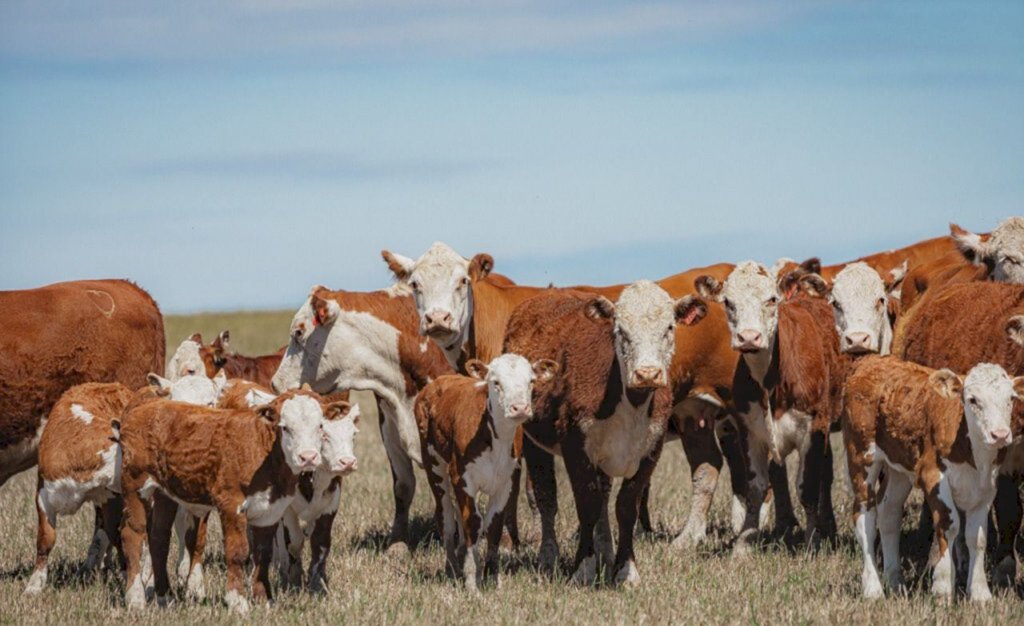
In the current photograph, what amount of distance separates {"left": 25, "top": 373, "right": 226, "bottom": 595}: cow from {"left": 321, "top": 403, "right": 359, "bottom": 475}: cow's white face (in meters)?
1.49

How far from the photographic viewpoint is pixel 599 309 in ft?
32.7

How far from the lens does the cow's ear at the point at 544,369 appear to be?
9.39 meters

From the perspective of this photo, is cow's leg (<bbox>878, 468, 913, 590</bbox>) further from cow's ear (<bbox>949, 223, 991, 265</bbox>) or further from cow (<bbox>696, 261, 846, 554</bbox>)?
cow's ear (<bbox>949, 223, 991, 265</bbox>)

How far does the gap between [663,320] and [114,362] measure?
447 centimetres

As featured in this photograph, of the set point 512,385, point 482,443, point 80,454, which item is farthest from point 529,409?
point 80,454

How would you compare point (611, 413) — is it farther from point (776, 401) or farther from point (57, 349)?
point (57, 349)

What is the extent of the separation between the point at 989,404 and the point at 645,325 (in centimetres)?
243

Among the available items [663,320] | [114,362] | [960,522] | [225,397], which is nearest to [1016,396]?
[960,522]

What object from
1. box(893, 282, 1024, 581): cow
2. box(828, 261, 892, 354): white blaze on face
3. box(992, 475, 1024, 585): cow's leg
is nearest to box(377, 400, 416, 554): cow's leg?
box(828, 261, 892, 354): white blaze on face

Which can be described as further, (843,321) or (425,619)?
(843,321)

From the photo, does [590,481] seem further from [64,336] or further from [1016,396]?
[64,336]

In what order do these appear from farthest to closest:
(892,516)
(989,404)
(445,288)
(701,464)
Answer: (701,464) → (445,288) → (892,516) → (989,404)

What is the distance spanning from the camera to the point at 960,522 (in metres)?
8.84

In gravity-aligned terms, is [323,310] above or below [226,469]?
above
